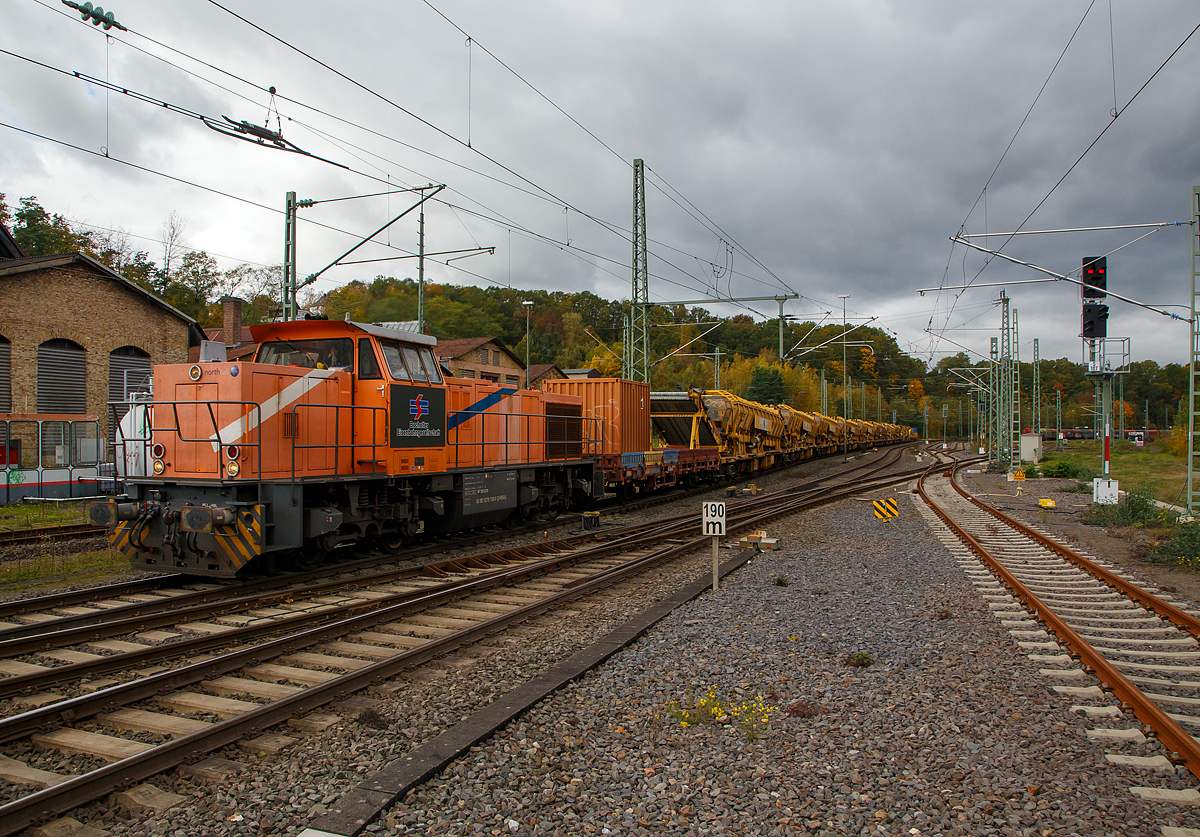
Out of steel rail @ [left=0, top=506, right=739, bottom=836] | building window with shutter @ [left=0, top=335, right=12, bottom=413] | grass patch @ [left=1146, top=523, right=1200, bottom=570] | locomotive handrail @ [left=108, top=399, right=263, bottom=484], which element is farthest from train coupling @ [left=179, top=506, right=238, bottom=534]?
building window with shutter @ [left=0, top=335, right=12, bottom=413]

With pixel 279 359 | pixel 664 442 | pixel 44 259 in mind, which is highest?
pixel 44 259

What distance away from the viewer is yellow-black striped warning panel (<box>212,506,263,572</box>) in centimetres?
812

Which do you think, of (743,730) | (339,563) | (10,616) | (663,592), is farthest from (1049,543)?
(10,616)

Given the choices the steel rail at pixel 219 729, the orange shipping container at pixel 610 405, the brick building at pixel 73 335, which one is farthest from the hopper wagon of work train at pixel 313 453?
the brick building at pixel 73 335

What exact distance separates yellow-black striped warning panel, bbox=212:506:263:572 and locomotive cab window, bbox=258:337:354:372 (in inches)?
101

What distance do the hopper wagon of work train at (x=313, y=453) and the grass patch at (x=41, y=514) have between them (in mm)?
5110

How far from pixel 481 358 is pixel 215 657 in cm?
4047

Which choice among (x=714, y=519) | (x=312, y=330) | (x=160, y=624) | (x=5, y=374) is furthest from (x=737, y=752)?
(x=5, y=374)

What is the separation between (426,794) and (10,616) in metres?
6.09

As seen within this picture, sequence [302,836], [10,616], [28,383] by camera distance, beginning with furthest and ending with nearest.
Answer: [28,383] < [10,616] < [302,836]

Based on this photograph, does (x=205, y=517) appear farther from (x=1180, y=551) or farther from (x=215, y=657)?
(x=1180, y=551)

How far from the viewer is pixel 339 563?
9.88 m

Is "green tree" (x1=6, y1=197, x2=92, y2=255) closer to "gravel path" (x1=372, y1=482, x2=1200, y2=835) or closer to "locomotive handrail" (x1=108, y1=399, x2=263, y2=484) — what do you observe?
"locomotive handrail" (x1=108, y1=399, x2=263, y2=484)

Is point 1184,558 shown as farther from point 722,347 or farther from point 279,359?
point 722,347
